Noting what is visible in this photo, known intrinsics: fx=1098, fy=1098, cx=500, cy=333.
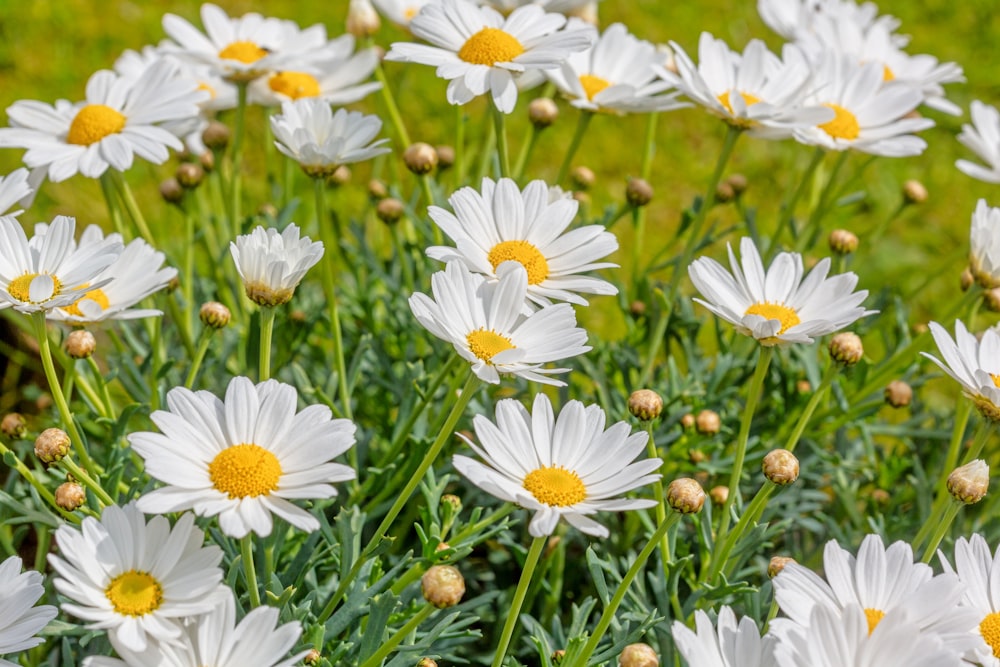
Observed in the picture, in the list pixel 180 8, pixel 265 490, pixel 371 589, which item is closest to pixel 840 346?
pixel 371 589

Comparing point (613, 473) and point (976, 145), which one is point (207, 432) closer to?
point (613, 473)

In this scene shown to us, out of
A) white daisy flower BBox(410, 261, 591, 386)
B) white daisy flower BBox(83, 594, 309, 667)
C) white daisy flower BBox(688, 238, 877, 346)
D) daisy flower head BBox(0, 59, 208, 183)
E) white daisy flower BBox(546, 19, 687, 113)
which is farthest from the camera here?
white daisy flower BBox(546, 19, 687, 113)

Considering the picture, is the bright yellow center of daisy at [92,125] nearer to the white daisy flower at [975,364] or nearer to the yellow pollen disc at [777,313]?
the yellow pollen disc at [777,313]

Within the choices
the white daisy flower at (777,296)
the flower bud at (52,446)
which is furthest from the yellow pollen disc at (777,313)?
the flower bud at (52,446)

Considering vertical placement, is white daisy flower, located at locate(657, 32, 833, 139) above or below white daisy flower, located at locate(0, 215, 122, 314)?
above

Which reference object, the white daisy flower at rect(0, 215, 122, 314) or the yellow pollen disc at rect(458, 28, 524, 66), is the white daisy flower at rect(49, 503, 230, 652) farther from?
the yellow pollen disc at rect(458, 28, 524, 66)

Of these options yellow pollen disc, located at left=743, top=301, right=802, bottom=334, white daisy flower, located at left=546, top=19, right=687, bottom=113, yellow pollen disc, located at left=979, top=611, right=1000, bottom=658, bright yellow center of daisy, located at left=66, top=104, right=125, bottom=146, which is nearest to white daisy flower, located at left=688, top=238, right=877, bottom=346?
yellow pollen disc, located at left=743, top=301, right=802, bottom=334
